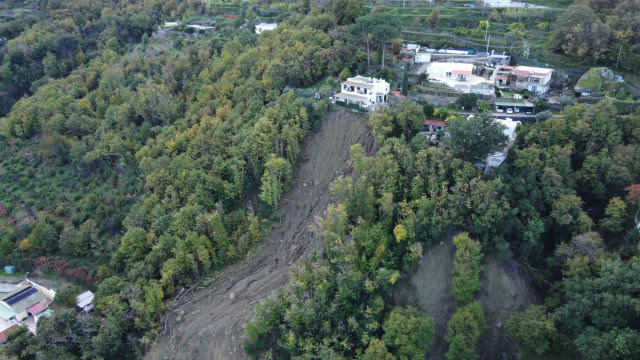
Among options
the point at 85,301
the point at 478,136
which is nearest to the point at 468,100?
the point at 478,136

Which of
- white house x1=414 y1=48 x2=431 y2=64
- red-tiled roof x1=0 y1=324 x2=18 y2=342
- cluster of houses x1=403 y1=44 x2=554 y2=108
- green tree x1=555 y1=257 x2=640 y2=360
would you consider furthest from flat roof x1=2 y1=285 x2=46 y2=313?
white house x1=414 y1=48 x2=431 y2=64

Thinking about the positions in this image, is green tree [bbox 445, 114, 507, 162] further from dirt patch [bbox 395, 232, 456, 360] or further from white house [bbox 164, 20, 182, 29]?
white house [bbox 164, 20, 182, 29]

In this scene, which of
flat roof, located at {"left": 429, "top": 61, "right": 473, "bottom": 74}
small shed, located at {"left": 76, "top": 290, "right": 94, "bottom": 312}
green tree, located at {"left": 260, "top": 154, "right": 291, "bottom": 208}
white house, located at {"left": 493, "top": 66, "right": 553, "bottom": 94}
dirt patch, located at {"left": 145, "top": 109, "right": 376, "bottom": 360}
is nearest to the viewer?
dirt patch, located at {"left": 145, "top": 109, "right": 376, "bottom": 360}

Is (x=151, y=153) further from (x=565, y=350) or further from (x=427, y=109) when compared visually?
(x=565, y=350)

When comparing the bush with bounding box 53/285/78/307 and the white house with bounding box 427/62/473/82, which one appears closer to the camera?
the bush with bounding box 53/285/78/307

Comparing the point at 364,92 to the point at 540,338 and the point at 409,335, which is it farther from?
the point at 540,338

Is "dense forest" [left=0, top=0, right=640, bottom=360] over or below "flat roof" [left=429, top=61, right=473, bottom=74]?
below

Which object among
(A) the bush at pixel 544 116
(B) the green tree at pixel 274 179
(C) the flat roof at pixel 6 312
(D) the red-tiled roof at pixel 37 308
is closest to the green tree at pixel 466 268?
(A) the bush at pixel 544 116
